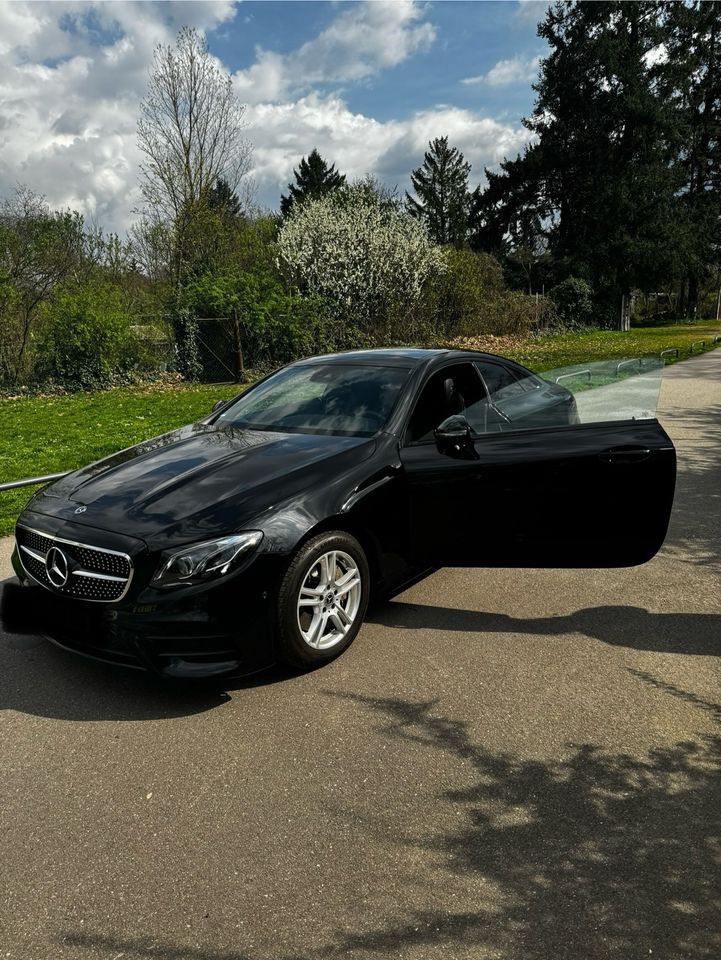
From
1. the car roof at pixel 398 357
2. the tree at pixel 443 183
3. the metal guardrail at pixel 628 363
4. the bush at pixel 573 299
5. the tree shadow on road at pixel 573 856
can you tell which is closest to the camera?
the tree shadow on road at pixel 573 856

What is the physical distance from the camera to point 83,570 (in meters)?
3.30

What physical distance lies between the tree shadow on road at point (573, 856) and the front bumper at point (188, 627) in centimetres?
75

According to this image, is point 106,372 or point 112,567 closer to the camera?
point 112,567

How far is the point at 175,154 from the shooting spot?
2564 centimetres

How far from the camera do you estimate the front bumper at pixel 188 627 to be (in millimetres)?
3115

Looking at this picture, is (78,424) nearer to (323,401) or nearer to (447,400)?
(323,401)

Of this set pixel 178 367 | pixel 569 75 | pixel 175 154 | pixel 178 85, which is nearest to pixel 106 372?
pixel 178 367

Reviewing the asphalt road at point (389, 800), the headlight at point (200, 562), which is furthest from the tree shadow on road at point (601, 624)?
the headlight at point (200, 562)

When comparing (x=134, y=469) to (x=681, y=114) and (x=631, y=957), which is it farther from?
(x=681, y=114)

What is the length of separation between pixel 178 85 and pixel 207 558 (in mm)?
27714

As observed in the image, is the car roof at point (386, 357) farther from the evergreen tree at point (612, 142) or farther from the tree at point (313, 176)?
the tree at point (313, 176)

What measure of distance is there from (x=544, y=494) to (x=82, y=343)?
14303 millimetres

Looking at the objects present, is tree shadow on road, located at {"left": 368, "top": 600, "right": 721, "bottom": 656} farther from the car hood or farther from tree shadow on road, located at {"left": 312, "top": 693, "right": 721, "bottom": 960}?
the car hood

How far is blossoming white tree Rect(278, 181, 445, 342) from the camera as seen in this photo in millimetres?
20234
